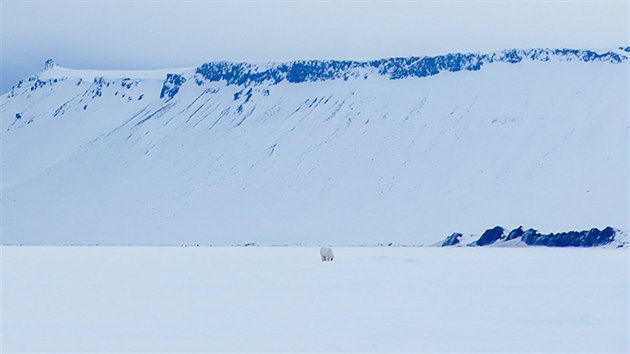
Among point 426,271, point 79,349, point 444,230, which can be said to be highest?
point 79,349

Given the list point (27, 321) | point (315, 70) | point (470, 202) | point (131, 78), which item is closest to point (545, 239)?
point (470, 202)

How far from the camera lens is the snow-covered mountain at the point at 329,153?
376ft

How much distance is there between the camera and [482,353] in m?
13.3

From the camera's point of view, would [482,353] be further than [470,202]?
No

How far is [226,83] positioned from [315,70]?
14292 millimetres

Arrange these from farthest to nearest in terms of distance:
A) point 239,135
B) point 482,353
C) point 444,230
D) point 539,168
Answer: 1. point 239,135
2. point 539,168
3. point 444,230
4. point 482,353

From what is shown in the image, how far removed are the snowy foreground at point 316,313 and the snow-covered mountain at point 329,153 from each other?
74786 mm

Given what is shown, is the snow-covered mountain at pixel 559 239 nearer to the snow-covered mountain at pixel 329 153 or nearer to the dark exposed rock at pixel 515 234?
the dark exposed rock at pixel 515 234

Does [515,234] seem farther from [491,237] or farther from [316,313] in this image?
[316,313]

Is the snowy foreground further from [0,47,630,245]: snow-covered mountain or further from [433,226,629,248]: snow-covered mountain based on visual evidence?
[0,47,630,245]: snow-covered mountain

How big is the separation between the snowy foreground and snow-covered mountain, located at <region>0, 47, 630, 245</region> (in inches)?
2944

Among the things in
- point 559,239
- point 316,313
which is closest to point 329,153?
point 559,239

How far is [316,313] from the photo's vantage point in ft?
58.9

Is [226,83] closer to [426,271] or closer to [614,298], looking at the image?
[426,271]
